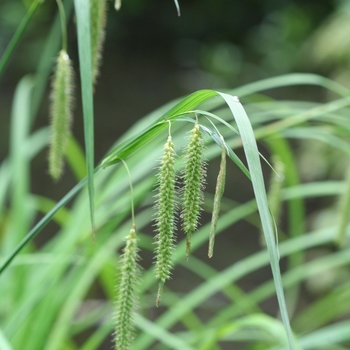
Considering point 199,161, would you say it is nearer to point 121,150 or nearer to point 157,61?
point 121,150

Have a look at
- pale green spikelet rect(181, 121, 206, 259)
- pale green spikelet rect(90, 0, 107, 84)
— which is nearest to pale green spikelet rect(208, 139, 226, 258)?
pale green spikelet rect(181, 121, 206, 259)

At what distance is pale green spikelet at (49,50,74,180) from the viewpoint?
730 mm

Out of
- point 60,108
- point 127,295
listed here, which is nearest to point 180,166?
point 60,108

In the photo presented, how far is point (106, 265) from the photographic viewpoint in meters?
1.17

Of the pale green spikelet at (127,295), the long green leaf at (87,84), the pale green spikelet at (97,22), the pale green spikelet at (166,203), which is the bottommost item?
the pale green spikelet at (127,295)

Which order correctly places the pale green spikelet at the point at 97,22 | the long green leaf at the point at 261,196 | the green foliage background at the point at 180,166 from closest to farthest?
the long green leaf at the point at 261,196 → the pale green spikelet at the point at 97,22 → the green foliage background at the point at 180,166

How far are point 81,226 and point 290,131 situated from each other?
43 cm

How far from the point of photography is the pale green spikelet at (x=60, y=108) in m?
0.73

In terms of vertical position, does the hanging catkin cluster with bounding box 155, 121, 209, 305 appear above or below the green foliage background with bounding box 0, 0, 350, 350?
below

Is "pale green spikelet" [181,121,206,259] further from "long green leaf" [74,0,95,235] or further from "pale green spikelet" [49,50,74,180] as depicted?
"pale green spikelet" [49,50,74,180]

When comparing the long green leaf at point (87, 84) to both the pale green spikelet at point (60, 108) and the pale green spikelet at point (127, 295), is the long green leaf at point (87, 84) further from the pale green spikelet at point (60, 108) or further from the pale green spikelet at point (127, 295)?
the pale green spikelet at point (60, 108)

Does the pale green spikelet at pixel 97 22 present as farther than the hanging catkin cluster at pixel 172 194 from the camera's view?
Yes

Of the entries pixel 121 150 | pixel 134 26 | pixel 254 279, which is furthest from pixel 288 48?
pixel 121 150

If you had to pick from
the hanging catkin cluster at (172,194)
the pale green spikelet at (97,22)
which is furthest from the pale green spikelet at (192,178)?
the pale green spikelet at (97,22)
